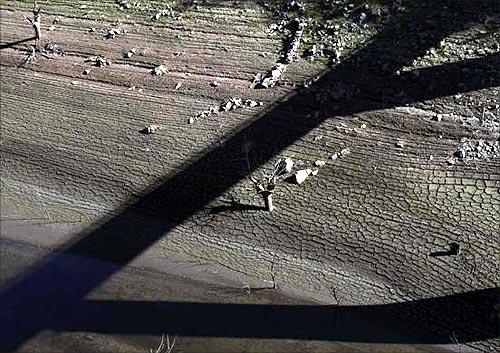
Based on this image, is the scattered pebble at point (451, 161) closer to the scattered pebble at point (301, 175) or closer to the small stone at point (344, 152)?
the small stone at point (344, 152)

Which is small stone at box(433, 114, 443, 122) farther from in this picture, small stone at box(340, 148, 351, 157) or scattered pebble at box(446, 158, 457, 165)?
small stone at box(340, 148, 351, 157)

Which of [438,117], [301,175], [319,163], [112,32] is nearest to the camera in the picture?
[301,175]

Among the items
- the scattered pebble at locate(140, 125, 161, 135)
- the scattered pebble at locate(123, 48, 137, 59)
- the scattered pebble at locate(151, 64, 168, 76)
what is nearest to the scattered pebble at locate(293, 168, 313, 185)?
the scattered pebble at locate(140, 125, 161, 135)

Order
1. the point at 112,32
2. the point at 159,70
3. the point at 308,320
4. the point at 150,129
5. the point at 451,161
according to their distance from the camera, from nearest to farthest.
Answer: the point at 308,320
the point at 451,161
the point at 150,129
the point at 159,70
the point at 112,32

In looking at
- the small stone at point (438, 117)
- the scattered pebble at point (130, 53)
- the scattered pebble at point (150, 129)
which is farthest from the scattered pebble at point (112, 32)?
the small stone at point (438, 117)

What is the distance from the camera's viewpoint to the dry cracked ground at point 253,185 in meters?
8.14

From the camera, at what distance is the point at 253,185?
9.59m

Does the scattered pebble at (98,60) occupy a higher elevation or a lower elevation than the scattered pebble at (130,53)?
lower

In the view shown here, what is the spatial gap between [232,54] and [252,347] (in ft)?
18.7

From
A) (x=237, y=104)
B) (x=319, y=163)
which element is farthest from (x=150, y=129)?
(x=319, y=163)

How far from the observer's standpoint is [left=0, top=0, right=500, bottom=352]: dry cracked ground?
814 centimetres

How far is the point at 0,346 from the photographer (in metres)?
8.38

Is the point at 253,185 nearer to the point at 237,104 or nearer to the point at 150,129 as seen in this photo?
the point at 237,104

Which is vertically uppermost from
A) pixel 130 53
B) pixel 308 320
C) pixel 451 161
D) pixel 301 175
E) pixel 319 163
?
pixel 130 53
